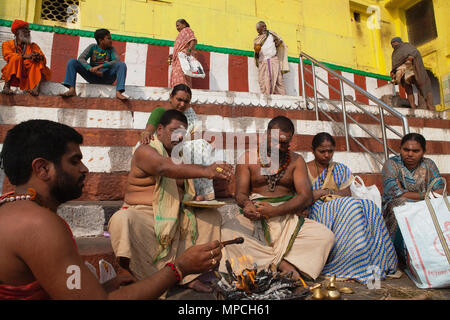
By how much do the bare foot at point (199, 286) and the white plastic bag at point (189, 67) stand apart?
4096 mm

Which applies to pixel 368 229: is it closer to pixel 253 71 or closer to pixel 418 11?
A: pixel 253 71

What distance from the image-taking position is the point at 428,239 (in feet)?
7.11

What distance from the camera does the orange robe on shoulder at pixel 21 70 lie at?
13.3 ft

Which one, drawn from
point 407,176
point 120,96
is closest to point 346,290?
point 407,176

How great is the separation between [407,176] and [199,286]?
7.95 ft

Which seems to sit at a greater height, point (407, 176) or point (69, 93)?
point (69, 93)

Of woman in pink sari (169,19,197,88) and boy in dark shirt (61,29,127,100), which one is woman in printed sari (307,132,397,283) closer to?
boy in dark shirt (61,29,127,100)

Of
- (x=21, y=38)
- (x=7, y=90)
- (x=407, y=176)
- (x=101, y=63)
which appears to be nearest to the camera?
(x=407, y=176)

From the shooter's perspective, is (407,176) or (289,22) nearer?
(407,176)

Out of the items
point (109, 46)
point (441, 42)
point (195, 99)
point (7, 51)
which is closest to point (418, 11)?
point (441, 42)

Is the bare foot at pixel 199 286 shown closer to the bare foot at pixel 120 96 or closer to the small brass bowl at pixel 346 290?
the small brass bowl at pixel 346 290

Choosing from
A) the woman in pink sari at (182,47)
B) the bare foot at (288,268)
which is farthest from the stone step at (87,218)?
the woman in pink sari at (182,47)

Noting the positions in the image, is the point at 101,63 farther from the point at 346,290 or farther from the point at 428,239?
the point at 428,239

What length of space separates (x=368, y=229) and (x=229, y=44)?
24.2ft
